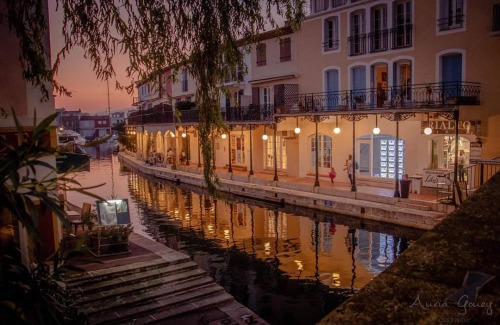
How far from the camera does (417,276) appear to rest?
98.4 inches

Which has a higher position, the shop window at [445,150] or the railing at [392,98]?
the railing at [392,98]

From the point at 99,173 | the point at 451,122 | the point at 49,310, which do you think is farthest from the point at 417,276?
the point at 99,173

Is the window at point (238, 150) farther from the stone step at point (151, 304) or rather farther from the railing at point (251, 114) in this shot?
the stone step at point (151, 304)

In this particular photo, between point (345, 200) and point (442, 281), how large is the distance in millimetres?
18644

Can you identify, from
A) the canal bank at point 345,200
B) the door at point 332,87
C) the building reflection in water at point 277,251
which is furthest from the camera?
the door at point 332,87

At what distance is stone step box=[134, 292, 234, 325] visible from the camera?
9.12 meters

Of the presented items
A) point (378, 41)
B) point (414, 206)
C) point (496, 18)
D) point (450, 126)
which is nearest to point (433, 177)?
point (414, 206)

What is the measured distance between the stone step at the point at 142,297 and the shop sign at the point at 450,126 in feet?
46.1

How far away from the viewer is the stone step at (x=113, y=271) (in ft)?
32.6

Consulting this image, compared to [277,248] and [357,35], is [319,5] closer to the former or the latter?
[357,35]

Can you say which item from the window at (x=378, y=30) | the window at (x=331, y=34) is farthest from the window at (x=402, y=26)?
the window at (x=331, y=34)

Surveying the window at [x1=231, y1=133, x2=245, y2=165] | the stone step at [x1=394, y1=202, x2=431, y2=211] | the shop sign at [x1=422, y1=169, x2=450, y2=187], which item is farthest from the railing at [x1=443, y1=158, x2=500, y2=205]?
the window at [x1=231, y1=133, x2=245, y2=165]

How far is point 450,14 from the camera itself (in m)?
20.2

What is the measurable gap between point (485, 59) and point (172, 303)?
16.7 metres
